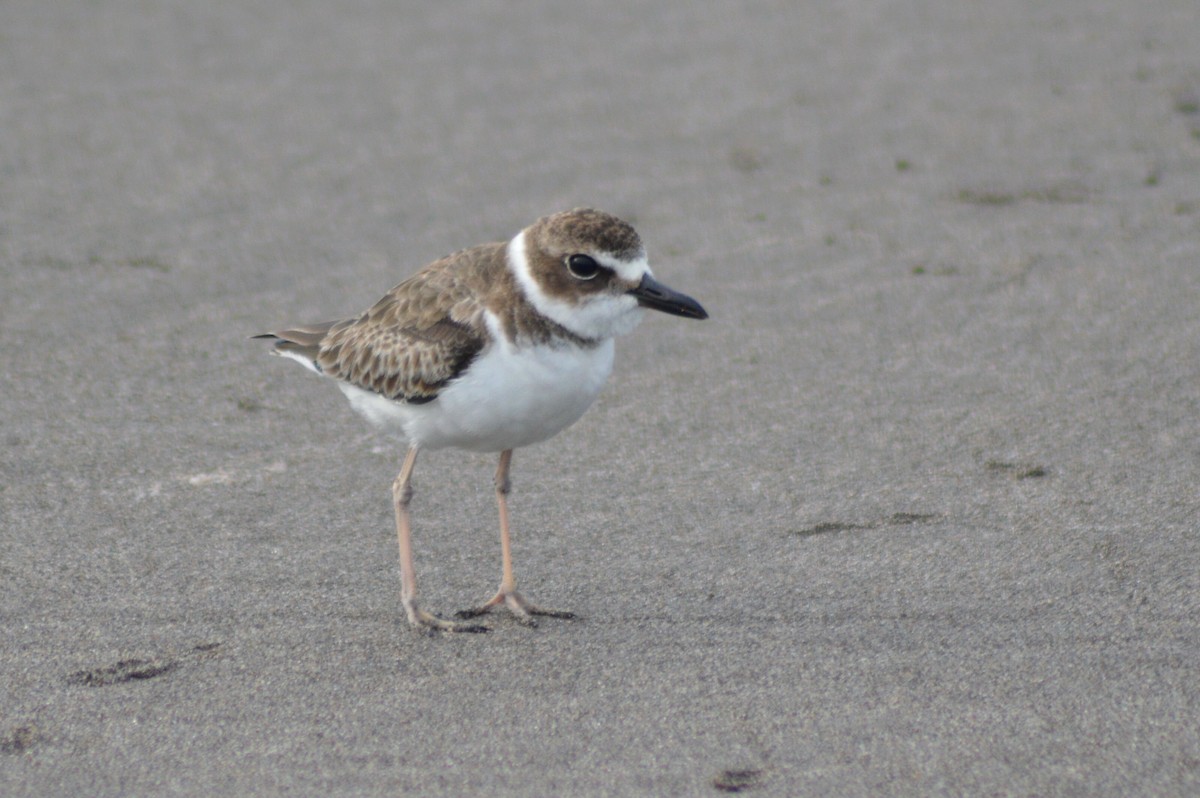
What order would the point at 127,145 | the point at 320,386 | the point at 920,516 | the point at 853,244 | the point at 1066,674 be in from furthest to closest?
the point at 127,145
the point at 853,244
the point at 320,386
the point at 920,516
the point at 1066,674

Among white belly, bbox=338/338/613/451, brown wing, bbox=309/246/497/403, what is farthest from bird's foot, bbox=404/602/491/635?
brown wing, bbox=309/246/497/403

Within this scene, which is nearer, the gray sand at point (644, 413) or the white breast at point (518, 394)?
the gray sand at point (644, 413)

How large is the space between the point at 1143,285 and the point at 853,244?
1.72m

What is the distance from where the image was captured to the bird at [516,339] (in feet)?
15.9

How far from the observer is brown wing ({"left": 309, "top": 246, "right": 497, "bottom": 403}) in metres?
5.01

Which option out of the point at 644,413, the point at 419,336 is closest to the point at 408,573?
the point at 419,336

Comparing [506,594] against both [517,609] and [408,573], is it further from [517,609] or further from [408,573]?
[408,573]

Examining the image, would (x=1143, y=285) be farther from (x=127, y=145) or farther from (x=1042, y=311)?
(x=127, y=145)

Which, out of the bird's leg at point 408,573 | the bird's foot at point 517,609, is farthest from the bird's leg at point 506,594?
the bird's leg at point 408,573

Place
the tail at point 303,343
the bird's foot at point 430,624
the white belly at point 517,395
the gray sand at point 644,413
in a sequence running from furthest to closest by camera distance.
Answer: the tail at point 303,343 < the bird's foot at point 430,624 < the white belly at point 517,395 < the gray sand at point 644,413

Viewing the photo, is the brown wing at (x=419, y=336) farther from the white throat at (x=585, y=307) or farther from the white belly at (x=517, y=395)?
the white throat at (x=585, y=307)

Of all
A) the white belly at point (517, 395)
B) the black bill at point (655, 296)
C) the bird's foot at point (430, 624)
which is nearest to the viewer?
the white belly at point (517, 395)

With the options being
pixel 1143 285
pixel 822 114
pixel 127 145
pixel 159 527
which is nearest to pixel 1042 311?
pixel 1143 285

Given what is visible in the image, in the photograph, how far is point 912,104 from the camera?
10.5m
